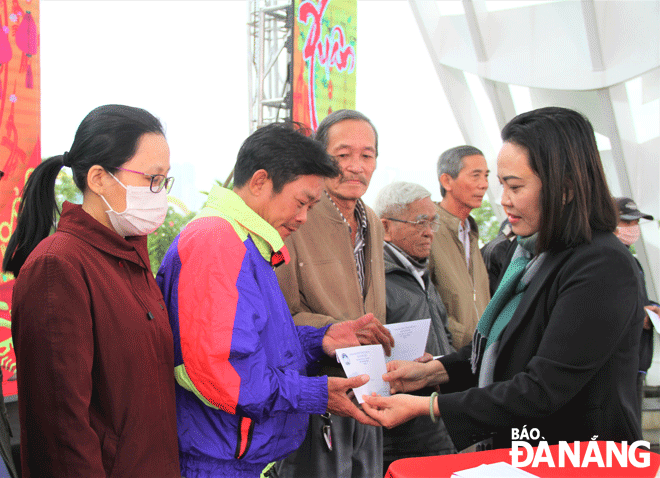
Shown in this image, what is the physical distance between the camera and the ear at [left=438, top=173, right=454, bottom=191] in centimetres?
392

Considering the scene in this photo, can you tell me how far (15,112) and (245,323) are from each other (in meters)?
2.37

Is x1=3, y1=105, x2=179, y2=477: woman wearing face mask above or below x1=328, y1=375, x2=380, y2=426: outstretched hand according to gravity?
above

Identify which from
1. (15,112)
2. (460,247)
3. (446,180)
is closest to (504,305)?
(460,247)

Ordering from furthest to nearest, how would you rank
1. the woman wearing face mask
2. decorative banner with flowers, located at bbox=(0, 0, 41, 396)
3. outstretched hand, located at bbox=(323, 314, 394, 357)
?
decorative banner with flowers, located at bbox=(0, 0, 41, 396) < outstretched hand, located at bbox=(323, 314, 394, 357) < the woman wearing face mask

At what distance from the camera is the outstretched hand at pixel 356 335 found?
2.12m

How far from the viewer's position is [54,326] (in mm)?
1344

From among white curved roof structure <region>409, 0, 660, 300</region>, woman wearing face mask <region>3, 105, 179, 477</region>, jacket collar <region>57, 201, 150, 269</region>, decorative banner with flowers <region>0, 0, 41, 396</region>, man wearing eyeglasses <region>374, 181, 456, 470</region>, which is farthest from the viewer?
white curved roof structure <region>409, 0, 660, 300</region>

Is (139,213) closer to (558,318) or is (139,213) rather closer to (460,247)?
(558,318)

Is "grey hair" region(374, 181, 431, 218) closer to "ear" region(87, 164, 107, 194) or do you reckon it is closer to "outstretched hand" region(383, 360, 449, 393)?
"outstretched hand" region(383, 360, 449, 393)

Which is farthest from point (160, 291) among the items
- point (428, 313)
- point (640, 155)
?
point (640, 155)

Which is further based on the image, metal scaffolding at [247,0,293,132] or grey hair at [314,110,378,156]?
metal scaffolding at [247,0,293,132]

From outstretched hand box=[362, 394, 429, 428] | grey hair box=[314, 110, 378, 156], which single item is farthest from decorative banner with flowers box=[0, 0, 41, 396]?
outstretched hand box=[362, 394, 429, 428]

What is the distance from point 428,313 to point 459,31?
25.0 ft

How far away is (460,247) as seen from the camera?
11.9ft
